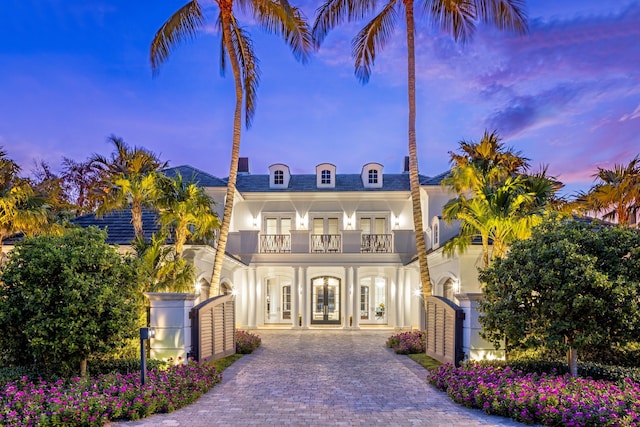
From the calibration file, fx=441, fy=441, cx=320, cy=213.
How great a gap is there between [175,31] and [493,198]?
11008 mm

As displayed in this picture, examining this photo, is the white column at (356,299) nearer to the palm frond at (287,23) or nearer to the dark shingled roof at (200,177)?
the dark shingled roof at (200,177)

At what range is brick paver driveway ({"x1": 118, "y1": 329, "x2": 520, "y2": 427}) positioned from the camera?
6.73 meters

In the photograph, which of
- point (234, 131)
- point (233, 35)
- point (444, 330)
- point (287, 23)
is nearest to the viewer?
point (444, 330)

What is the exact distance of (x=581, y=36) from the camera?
14.3 metres

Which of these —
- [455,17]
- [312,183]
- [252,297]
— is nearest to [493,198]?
[455,17]

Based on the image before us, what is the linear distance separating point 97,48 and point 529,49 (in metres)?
18.2

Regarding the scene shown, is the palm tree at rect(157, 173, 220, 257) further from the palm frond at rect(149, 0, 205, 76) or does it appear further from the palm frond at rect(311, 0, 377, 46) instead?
the palm frond at rect(311, 0, 377, 46)

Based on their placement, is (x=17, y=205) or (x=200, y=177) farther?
(x=200, y=177)

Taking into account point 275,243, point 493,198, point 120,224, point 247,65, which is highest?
point 247,65

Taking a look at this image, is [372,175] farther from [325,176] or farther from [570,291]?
[570,291]

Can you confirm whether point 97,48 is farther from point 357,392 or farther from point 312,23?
point 357,392

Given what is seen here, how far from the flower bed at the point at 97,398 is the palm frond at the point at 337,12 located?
436 inches

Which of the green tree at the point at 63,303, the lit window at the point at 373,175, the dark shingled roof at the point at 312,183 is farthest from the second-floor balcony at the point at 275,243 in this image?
the green tree at the point at 63,303

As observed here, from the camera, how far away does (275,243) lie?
22.4 meters
